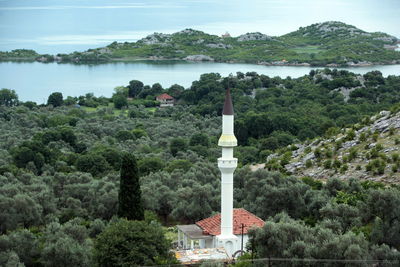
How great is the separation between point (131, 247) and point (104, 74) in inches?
5051

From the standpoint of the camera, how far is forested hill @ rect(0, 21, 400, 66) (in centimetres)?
15850

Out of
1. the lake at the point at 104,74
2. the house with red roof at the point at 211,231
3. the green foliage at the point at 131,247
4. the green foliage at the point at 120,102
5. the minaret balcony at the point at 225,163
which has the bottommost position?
the lake at the point at 104,74

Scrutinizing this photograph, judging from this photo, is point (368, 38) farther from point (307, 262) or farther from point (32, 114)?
point (307, 262)

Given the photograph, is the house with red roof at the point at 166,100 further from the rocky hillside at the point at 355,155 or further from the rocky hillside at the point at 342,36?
the rocky hillside at the point at 342,36

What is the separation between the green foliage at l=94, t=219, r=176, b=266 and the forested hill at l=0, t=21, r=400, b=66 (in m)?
134

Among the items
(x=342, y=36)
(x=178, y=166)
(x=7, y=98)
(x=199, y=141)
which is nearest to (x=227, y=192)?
(x=178, y=166)

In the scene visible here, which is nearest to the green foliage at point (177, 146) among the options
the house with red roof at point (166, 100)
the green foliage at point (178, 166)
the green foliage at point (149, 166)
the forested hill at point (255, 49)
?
the green foliage at point (149, 166)

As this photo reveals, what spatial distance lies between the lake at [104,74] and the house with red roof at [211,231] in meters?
83.6

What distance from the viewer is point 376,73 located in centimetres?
8719

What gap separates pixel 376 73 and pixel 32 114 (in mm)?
41873

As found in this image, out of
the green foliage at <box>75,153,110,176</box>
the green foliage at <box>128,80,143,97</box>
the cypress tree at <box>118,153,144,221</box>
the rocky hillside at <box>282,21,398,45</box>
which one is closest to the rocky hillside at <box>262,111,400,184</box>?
the green foliage at <box>75,153,110,176</box>

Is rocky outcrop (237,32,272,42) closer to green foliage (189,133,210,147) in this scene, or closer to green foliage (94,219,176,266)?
green foliage (189,133,210,147)

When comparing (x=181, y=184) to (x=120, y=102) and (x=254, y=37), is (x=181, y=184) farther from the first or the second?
(x=254, y=37)

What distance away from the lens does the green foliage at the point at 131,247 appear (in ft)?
60.6
